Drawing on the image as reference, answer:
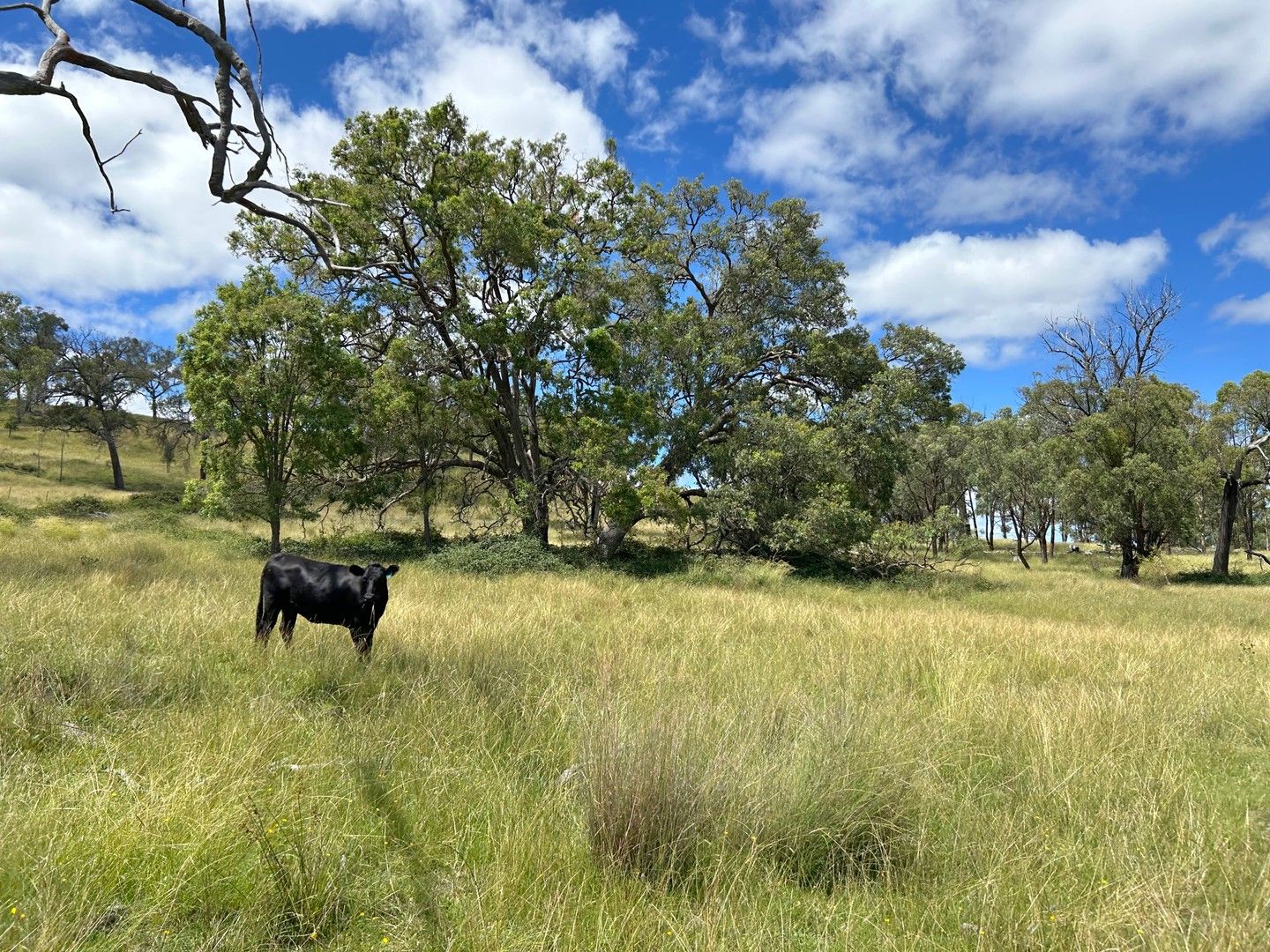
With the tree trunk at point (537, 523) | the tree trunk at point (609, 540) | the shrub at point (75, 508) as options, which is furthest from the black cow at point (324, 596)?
the shrub at point (75, 508)

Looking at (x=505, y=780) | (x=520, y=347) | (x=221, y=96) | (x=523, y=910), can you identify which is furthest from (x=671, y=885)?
(x=520, y=347)

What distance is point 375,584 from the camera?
6203 mm

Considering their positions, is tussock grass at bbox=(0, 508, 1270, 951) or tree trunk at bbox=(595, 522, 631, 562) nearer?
tussock grass at bbox=(0, 508, 1270, 951)

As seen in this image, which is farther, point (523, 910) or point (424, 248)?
point (424, 248)

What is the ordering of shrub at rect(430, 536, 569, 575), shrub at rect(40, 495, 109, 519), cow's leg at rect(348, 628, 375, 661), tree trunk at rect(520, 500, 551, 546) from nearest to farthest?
cow's leg at rect(348, 628, 375, 661)
shrub at rect(430, 536, 569, 575)
tree trunk at rect(520, 500, 551, 546)
shrub at rect(40, 495, 109, 519)

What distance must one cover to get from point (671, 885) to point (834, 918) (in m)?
0.72

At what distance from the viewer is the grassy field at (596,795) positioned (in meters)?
2.46

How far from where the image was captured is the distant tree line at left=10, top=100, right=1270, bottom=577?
18.1m

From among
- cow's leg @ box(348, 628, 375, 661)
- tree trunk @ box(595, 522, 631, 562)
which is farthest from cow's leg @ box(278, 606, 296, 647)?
tree trunk @ box(595, 522, 631, 562)

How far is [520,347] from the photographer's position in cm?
1930

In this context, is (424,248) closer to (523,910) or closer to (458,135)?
(458,135)

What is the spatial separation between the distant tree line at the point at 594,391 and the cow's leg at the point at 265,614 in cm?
1223

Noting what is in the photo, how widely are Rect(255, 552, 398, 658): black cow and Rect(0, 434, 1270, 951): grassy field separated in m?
0.29

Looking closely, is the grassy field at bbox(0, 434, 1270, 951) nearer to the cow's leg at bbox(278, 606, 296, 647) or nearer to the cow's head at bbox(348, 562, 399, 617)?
the cow's leg at bbox(278, 606, 296, 647)
